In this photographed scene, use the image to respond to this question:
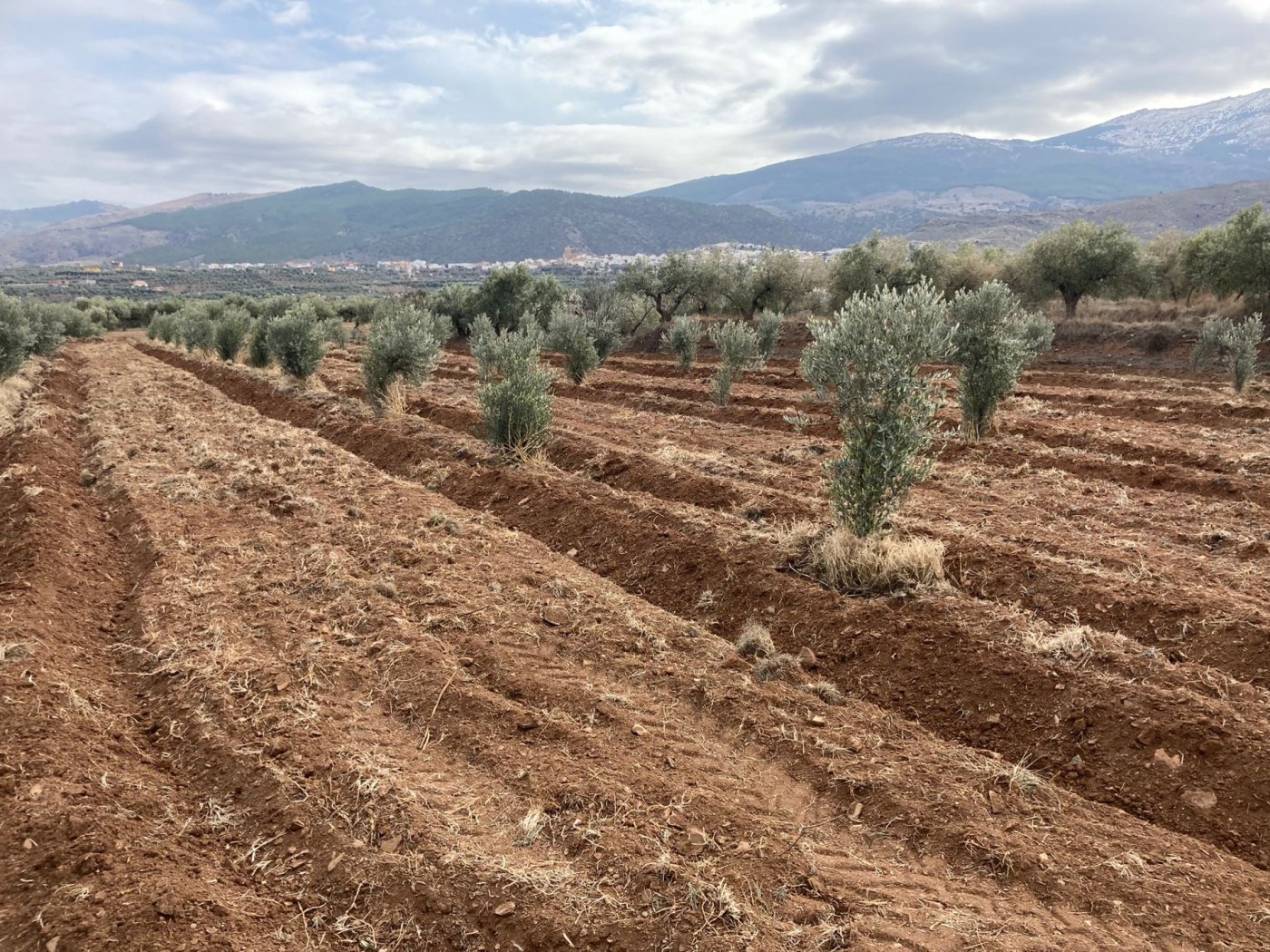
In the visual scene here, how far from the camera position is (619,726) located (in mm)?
4992

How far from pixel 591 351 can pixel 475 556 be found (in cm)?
1623

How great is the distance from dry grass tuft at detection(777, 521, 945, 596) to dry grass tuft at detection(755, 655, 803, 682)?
4.18 feet

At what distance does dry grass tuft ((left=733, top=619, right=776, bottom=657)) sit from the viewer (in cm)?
603

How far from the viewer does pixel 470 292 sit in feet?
151

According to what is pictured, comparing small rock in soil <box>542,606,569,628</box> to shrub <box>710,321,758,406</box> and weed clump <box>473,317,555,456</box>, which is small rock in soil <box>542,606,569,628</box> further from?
shrub <box>710,321,758,406</box>

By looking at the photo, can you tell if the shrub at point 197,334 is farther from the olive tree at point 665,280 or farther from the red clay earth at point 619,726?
the red clay earth at point 619,726

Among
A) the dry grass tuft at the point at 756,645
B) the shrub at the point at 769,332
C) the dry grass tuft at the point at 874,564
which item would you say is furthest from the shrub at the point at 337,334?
the dry grass tuft at the point at 756,645

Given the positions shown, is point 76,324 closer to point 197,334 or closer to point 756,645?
point 197,334

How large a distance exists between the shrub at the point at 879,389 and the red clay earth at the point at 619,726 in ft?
3.45

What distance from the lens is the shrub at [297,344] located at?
21234mm

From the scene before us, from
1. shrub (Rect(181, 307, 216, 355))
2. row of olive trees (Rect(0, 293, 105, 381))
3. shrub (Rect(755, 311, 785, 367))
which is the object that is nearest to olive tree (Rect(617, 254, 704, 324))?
shrub (Rect(755, 311, 785, 367))

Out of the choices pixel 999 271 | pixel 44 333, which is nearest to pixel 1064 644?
pixel 999 271

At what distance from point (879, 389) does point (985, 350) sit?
285 inches

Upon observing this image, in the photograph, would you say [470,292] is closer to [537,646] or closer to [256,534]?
[256,534]
